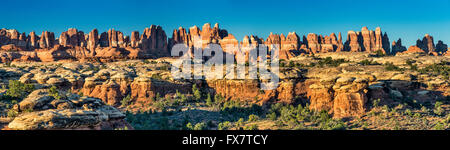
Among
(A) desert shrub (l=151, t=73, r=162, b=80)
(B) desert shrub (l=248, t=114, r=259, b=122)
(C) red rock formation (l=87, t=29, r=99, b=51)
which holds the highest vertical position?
(C) red rock formation (l=87, t=29, r=99, b=51)

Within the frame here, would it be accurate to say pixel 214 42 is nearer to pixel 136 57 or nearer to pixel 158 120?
pixel 136 57

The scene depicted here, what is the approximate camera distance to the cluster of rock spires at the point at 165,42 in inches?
4168

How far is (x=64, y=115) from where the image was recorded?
18.7 m

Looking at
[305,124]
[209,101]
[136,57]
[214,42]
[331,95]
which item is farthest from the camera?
[214,42]

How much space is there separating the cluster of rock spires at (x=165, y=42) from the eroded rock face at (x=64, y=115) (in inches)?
3209

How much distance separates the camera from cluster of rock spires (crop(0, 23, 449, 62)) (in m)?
106

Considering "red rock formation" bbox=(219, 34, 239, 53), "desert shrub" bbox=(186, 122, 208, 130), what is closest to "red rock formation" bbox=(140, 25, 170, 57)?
"red rock formation" bbox=(219, 34, 239, 53)

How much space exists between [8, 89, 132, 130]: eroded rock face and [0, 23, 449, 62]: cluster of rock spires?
8151 cm

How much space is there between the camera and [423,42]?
132000mm

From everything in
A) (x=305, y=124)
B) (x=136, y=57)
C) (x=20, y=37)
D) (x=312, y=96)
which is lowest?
(x=305, y=124)

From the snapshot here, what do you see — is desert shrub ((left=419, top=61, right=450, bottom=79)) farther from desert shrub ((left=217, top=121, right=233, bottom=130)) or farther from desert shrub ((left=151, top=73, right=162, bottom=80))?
desert shrub ((left=151, top=73, right=162, bottom=80))

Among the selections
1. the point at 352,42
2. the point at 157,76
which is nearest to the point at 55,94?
the point at 157,76
